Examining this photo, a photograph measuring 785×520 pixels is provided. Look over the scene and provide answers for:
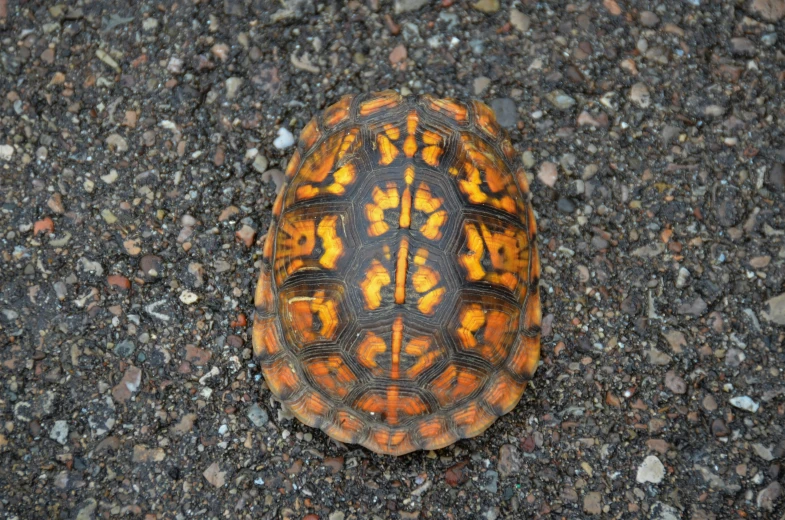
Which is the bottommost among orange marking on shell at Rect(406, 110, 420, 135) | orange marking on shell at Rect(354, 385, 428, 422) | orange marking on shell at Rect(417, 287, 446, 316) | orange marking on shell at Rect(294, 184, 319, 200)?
orange marking on shell at Rect(354, 385, 428, 422)

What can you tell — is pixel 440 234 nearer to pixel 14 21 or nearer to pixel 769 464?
pixel 769 464

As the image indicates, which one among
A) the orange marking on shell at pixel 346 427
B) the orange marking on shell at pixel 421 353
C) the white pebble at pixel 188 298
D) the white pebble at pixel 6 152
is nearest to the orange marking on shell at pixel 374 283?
the orange marking on shell at pixel 421 353

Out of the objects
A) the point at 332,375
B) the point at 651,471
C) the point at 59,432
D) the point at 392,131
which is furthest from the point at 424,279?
the point at 59,432

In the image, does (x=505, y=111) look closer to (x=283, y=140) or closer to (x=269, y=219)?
(x=283, y=140)

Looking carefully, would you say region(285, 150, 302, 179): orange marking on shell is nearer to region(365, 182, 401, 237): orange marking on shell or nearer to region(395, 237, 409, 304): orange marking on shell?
region(365, 182, 401, 237): orange marking on shell

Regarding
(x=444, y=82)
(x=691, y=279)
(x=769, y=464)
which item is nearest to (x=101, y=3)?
(x=444, y=82)

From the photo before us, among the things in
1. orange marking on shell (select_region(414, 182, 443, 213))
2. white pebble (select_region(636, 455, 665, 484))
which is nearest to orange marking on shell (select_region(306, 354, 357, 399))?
orange marking on shell (select_region(414, 182, 443, 213))
